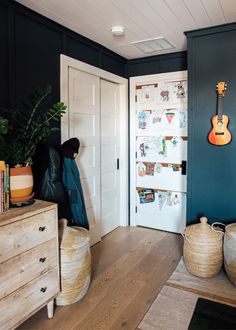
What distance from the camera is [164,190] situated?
3.64 metres

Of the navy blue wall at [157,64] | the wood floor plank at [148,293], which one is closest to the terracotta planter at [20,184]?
the wood floor plank at [148,293]

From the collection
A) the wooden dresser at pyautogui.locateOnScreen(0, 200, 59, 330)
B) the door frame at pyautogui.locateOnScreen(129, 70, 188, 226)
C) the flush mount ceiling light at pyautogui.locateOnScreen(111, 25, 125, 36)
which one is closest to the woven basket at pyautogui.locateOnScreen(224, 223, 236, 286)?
the wooden dresser at pyautogui.locateOnScreen(0, 200, 59, 330)

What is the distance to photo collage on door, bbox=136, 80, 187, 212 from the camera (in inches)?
137

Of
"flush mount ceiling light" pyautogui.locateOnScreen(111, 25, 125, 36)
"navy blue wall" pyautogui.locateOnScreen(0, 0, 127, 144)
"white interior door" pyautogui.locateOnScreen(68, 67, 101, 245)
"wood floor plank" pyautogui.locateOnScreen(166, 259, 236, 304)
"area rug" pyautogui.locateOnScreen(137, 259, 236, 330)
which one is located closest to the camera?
"area rug" pyautogui.locateOnScreen(137, 259, 236, 330)

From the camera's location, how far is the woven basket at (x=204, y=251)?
2.40m

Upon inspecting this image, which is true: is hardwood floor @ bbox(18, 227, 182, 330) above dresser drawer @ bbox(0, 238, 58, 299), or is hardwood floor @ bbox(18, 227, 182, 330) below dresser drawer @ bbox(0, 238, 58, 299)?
below

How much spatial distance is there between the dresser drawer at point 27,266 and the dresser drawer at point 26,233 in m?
0.04

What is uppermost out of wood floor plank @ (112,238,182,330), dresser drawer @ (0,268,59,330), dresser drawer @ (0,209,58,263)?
dresser drawer @ (0,209,58,263)

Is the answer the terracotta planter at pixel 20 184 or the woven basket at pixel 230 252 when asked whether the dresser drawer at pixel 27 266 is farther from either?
the woven basket at pixel 230 252

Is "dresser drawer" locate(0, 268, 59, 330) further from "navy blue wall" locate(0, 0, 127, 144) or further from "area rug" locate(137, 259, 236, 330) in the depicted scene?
"navy blue wall" locate(0, 0, 127, 144)

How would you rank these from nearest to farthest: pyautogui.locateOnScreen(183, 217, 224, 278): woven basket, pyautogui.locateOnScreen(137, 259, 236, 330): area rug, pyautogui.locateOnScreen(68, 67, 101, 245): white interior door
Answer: pyautogui.locateOnScreen(137, 259, 236, 330): area rug
pyautogui.locateOnScreen(183, 217, 224, 278): woven basket
pyautogui.locateOnScreen(68, 67, 101, 245): white interior door

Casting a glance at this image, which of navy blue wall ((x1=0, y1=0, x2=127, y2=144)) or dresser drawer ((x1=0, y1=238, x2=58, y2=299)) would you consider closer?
dresser drawer ((x1=0, y1=238, x2=58, y2=299))

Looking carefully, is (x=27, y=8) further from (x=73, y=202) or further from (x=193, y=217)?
(x=193, y=217)

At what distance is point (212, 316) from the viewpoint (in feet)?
6.26
